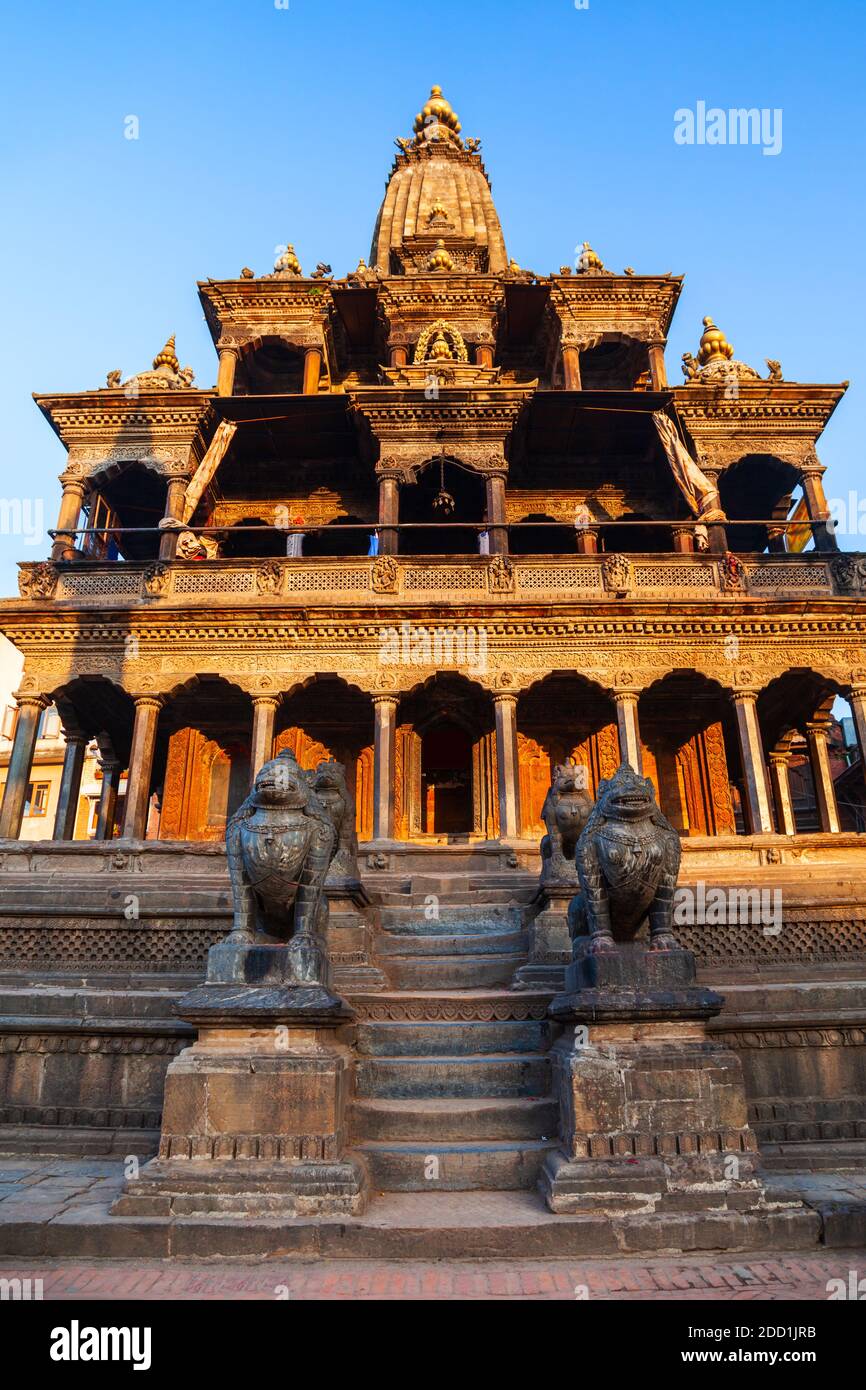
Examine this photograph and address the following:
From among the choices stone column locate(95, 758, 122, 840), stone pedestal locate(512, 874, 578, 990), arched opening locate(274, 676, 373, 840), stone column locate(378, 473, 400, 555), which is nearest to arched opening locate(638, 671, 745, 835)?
arched opening locate(274, 676, 373, 840)

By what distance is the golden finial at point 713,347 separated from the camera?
2514 centimetres

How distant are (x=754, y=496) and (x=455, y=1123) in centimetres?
2263

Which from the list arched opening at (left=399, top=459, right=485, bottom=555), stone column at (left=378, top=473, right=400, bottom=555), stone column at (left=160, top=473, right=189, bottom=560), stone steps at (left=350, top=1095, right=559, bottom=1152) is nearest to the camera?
stone steps at (left=350, top=1095, right=559, bottom=1152)

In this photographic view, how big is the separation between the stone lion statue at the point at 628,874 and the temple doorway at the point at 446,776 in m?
14.7

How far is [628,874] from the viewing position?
6.28 meters

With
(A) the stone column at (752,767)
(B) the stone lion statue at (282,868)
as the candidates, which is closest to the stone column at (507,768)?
(A) the stone column at (752,767)

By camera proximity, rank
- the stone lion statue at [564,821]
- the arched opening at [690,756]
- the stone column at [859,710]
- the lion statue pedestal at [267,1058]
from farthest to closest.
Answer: the arched opening at [690,756], the stone column at [859,710], the stone lion statue at [564,821], the lion statue pedestal at [267,1058]

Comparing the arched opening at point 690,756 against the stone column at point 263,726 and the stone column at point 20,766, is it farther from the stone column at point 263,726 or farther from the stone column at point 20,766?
the stone column at point 20,766

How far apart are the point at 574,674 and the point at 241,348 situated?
48.7 feet

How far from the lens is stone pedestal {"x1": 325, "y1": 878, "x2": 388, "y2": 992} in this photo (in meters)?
8.12

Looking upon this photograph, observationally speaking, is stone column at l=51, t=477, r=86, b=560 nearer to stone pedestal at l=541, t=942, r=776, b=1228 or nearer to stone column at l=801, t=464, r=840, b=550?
stone column at l=801, t=464, r=840, b=550

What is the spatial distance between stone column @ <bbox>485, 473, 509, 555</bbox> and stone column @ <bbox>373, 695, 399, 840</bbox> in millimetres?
4467

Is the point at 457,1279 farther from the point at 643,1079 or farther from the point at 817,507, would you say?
the point at 817,507

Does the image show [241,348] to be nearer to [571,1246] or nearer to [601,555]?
[601,555]
